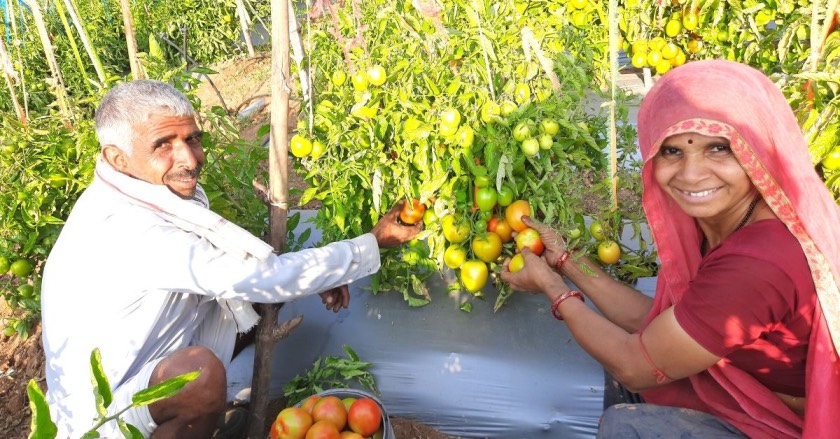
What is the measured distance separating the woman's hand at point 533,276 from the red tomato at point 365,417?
62 cm

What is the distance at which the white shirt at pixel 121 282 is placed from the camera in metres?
1.79

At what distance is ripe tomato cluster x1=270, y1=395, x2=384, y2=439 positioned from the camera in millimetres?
1868

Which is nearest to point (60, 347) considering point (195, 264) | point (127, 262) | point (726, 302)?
point (127, 262)

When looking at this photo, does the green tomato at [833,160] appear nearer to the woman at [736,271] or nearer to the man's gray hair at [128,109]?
the woman at [736,271]

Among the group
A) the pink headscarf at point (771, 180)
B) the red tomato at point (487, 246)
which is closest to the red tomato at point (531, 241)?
the red tomato at point (487, 246)

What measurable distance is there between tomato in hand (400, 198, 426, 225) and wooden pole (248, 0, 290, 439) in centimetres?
45

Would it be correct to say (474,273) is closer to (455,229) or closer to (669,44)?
(455,229)

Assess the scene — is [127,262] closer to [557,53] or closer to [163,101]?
[163,101]

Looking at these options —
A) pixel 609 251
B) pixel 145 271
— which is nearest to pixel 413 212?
pixel 609 251

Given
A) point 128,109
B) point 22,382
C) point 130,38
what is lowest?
point 22,382

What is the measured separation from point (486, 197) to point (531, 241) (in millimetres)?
210

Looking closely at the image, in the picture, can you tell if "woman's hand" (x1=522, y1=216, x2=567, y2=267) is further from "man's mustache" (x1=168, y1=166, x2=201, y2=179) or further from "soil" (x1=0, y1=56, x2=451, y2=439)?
"man's mustache" (x1=168, y1=166, x2=201, y2=179)

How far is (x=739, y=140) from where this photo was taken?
1.30 meters

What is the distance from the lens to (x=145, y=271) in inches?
70.4
